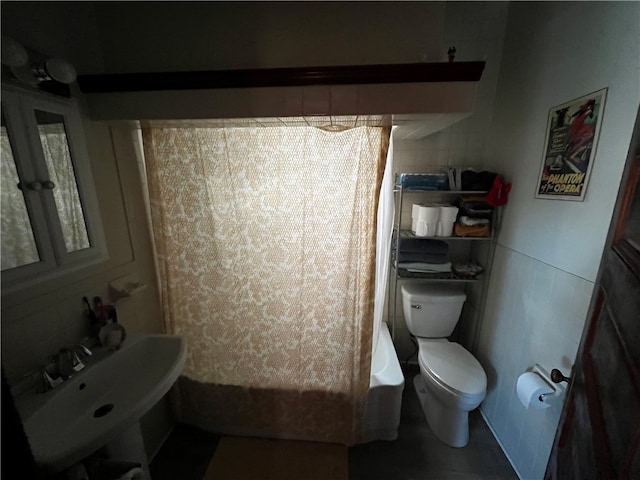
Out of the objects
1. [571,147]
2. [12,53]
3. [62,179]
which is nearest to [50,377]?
[62,179]

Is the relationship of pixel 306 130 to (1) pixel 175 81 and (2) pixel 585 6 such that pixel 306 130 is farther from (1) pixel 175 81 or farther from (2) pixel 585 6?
(2) pixel 585 6

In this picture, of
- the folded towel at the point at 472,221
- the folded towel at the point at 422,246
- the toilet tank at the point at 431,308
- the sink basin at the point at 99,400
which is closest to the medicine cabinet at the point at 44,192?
the sink basin at the point at 99,400

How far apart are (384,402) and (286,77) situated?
174cm

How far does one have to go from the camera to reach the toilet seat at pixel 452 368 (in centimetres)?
138

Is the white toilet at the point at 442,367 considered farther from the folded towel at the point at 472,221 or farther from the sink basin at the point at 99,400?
the sink basin at the point at 99,400

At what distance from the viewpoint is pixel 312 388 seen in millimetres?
1419

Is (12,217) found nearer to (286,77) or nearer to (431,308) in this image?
(286,77)

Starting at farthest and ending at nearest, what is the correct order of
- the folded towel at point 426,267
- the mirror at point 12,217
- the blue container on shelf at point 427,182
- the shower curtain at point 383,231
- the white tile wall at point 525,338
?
the folded towel at point 426,267 < the blue container on shelf at point 427,182 < the shower curtain at point 383,231 < the white tile wall at point 525,338 < the mirror at point 12,217

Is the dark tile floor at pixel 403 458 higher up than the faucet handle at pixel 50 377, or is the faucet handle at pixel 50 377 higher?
the faucet handle at pixel 50 377

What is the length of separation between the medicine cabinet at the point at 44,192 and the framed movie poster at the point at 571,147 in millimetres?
2078

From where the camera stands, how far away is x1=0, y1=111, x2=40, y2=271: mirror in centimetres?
81

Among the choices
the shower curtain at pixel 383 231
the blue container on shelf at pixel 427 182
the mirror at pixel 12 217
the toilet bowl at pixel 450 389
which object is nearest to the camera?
the mirror at pixel 12 217

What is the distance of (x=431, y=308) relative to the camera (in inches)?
68.0

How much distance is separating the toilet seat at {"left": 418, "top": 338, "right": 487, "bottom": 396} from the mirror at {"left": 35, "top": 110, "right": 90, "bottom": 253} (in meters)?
1.91
